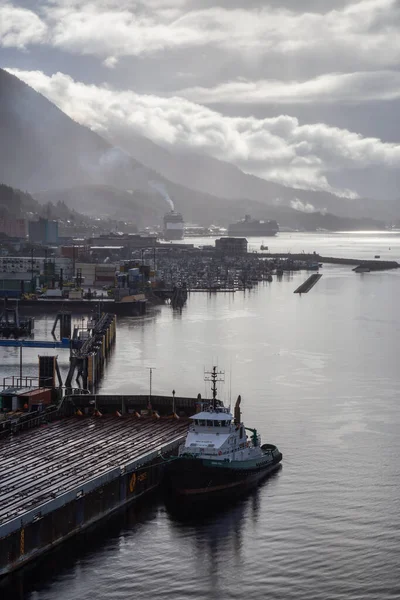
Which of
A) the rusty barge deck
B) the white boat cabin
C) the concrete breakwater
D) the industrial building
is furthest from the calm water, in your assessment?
the industrial building

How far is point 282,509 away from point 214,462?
191 cm

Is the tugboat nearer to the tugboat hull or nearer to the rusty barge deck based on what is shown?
the tugboat hull

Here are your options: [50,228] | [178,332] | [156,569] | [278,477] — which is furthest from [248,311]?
[50,228]

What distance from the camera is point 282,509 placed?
23953 millimetres

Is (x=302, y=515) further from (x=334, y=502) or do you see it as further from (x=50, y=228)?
(x=50, y=228)

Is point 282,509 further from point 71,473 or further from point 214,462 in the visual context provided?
point 71,473

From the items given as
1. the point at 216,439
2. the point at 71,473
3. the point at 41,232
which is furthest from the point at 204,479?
the point at 41,232

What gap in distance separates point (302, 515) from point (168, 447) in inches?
151

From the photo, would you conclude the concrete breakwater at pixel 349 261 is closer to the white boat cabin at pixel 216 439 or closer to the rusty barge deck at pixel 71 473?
the rusty barge deck at pixel 71 473

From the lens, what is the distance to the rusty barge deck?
19.9m

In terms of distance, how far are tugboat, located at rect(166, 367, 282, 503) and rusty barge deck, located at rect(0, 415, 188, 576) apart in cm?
63

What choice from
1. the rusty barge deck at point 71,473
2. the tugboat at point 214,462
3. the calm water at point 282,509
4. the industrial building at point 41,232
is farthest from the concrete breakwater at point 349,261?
the tugboat at point 214,462

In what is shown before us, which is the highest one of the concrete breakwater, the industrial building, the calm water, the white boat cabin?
the industrial building

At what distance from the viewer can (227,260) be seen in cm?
14012
